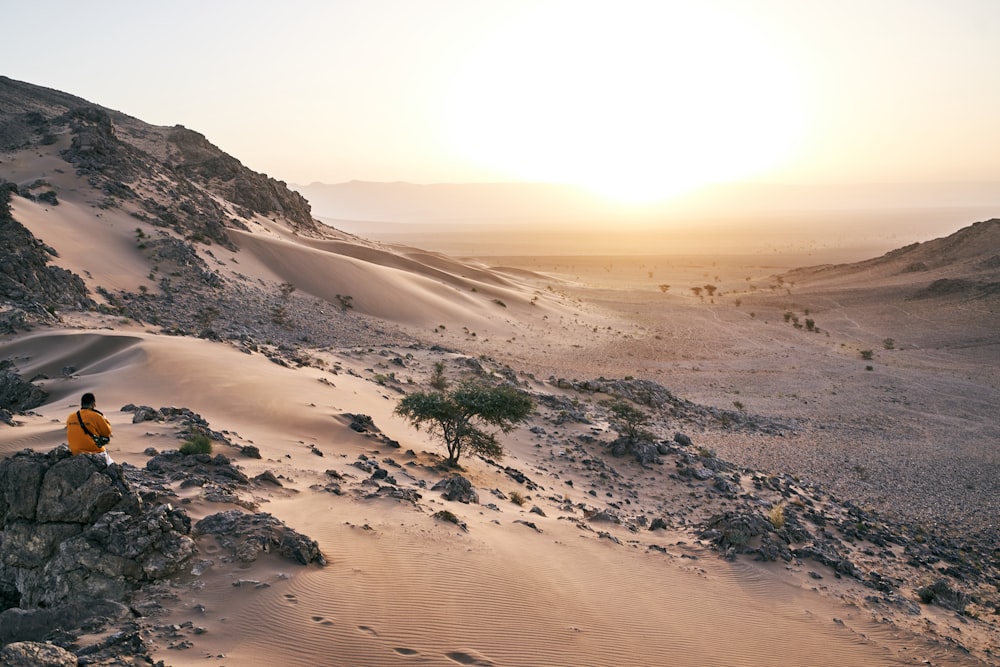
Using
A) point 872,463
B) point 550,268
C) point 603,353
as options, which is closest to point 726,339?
point 603,353

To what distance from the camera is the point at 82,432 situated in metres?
7.93

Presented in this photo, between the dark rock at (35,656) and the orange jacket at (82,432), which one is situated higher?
the orange jacket at (82,432)

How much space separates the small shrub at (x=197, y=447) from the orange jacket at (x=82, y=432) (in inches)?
112

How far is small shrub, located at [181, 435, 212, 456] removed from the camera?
10875 millimetres

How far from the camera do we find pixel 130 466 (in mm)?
10039

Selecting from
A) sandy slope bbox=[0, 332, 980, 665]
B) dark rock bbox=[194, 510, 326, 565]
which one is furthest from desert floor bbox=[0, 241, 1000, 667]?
dark rock bbox=[194, 510, 326, 565]

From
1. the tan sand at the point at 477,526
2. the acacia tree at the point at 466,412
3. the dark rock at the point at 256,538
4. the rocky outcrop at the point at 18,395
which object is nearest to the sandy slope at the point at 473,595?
the tan sand at the point at 477,526

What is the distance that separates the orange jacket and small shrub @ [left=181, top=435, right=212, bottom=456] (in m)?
2.84

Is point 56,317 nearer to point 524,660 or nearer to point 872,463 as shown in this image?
point 524,660

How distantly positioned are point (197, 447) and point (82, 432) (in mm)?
3068

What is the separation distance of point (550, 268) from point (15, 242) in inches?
2643

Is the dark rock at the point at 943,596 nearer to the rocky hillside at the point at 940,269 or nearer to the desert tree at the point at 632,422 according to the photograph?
the desert tree at the point at 632,422

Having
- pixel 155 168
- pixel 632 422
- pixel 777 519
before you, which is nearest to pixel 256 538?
pixel 777 519

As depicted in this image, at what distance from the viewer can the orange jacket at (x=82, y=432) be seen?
312 inches
